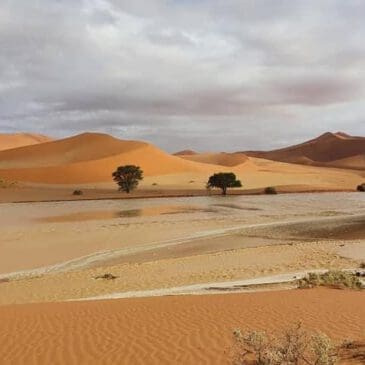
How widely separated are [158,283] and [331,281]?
4483mm

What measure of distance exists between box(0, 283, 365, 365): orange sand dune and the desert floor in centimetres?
2

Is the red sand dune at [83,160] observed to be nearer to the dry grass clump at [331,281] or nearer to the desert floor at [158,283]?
the desert floor at [158,283]

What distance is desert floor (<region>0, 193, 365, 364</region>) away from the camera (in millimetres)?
7461

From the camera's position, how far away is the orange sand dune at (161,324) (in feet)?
22.7

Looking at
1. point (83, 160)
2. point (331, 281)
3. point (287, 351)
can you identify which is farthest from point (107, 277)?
point (83, 160)

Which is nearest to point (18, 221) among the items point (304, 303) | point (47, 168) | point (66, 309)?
point (66, 309)

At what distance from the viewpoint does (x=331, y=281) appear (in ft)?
40.4

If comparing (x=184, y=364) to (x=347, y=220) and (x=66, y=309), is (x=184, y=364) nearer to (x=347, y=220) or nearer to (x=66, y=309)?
(x=66, y=309)

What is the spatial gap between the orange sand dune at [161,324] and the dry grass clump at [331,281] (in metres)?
0.86

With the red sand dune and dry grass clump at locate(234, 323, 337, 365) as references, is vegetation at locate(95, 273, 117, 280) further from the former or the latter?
the red sand dune

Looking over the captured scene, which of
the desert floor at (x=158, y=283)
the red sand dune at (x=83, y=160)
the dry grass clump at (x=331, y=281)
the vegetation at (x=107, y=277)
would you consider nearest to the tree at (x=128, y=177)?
the red sand dune at (x=83, y=160)

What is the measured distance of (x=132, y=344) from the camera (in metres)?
7.39

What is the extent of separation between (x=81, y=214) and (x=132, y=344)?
30.2 metres

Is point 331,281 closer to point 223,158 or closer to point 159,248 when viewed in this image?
point 159,248
